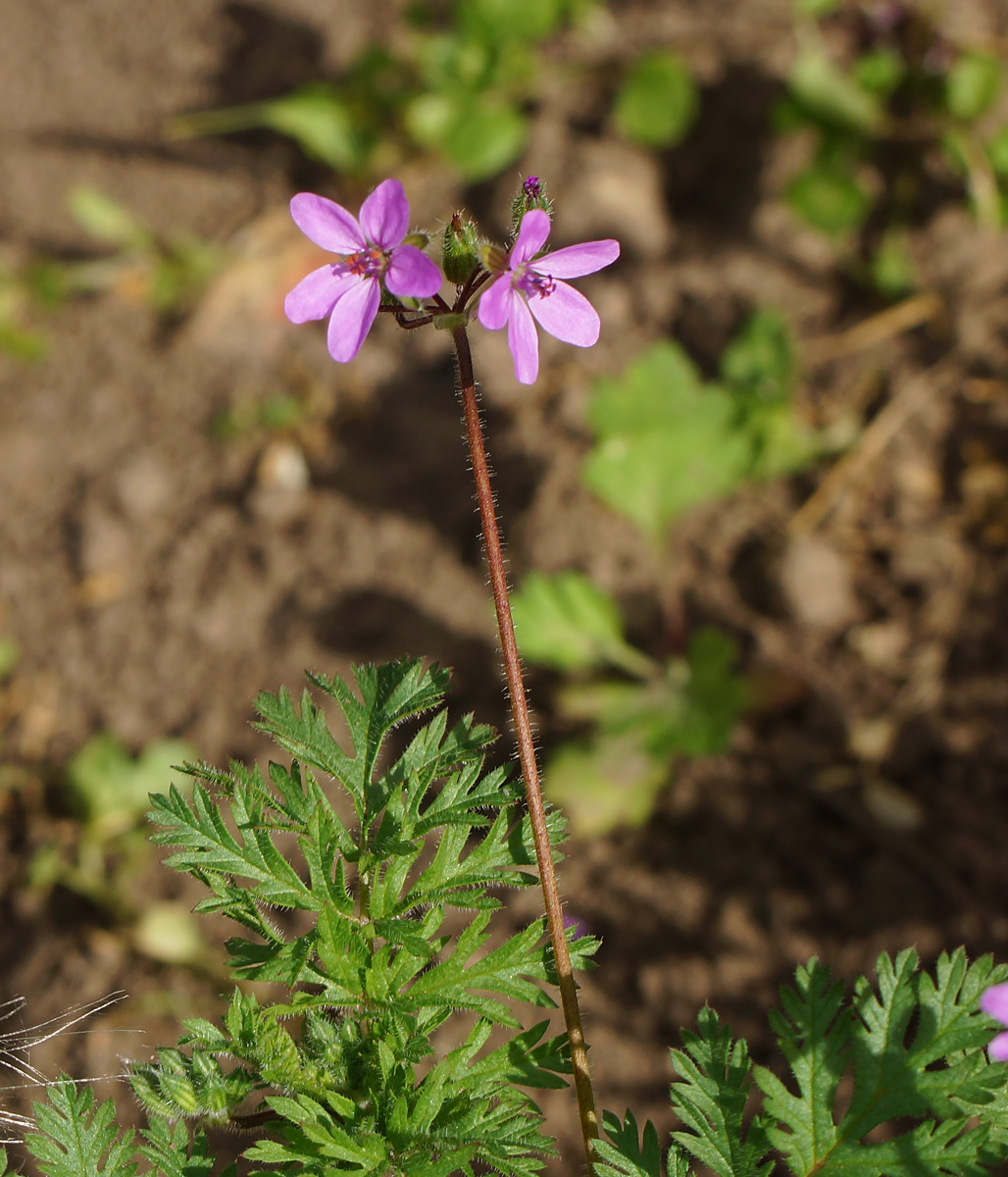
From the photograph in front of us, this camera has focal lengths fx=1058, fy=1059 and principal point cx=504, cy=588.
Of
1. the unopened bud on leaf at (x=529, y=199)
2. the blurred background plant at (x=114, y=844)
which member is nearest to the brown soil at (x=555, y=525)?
the blurred background plant at (x=114, y=844)

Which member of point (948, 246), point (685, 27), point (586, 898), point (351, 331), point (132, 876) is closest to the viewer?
point (351, 331)

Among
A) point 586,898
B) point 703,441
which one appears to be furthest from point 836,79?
point 586,898

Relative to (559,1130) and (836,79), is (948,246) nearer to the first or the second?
(836,79)

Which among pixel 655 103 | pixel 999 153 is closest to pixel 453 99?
pixel 655 103

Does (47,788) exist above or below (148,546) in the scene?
below

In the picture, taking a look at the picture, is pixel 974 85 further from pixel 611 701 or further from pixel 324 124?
pixel 611 701

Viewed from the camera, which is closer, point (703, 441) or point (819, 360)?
point (703, 441)
